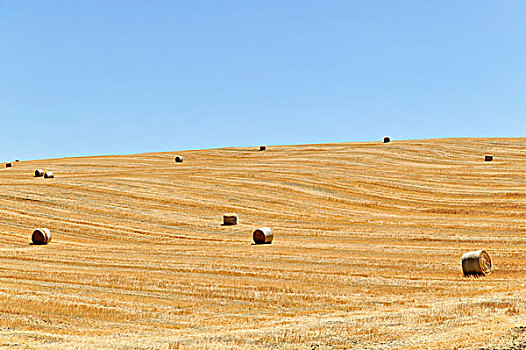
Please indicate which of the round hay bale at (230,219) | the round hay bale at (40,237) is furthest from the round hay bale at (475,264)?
the round hay bale at (40,237)

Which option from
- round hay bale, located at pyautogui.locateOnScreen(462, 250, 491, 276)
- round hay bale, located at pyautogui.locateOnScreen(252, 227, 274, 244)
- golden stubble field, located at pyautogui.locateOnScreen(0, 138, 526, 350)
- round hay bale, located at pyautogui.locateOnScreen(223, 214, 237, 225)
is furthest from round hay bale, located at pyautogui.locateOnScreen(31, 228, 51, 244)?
round hay bale, located at pyautogui.locateOnScreen(462, 250, 491, 276)

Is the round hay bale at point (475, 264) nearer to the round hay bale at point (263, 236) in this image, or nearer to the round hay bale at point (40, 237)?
the round hay bale at point (263, 236)

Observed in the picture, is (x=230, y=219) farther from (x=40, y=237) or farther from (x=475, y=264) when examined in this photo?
(x=475, y=264)

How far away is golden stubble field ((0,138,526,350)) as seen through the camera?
467 inches

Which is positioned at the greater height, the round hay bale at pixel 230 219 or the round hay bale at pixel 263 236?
the round hay bale at pixel 230 219

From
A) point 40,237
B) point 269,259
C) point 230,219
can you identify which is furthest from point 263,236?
point 40,237

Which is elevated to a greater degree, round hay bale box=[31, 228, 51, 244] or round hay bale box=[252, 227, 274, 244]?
round hay bale box=[31, 228, 51, 244]

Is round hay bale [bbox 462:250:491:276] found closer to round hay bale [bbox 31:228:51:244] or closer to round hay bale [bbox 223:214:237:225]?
round hay bale [bbox 223:214:237:225]

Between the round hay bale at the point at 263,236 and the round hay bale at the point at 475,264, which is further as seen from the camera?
the round hay bale at the point at 263,236

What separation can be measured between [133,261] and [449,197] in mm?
26378

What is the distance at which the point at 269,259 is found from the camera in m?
23.6

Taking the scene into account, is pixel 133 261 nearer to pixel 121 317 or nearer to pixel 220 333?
pixel 121 317

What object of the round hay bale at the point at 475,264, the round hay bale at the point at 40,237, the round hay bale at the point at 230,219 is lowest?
the round hay bale at the point at 475,264

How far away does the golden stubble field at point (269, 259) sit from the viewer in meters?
11.9
